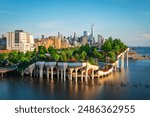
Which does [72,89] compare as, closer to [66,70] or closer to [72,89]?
[72,89]

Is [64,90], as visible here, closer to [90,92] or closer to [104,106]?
[90,92]

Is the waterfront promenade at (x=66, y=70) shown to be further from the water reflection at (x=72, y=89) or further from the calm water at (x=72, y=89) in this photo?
the calm water at (x=72, y=89)

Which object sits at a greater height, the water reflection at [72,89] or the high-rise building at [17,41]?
the high-rise building at [17,41]

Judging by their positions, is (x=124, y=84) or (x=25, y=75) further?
(x=25, y=75)

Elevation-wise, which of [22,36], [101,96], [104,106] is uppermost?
[22,36]

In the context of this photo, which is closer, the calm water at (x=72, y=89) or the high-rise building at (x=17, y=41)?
the calm water at (x=72, y=89)

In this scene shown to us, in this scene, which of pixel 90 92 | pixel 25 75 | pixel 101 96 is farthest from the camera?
pixel 25 75

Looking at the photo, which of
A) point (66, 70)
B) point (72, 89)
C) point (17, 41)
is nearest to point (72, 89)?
point (72, 89)

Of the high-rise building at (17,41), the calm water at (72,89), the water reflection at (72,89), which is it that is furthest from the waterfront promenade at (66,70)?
the high-rise building at (17,41)

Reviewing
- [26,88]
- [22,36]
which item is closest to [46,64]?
[26,88]
